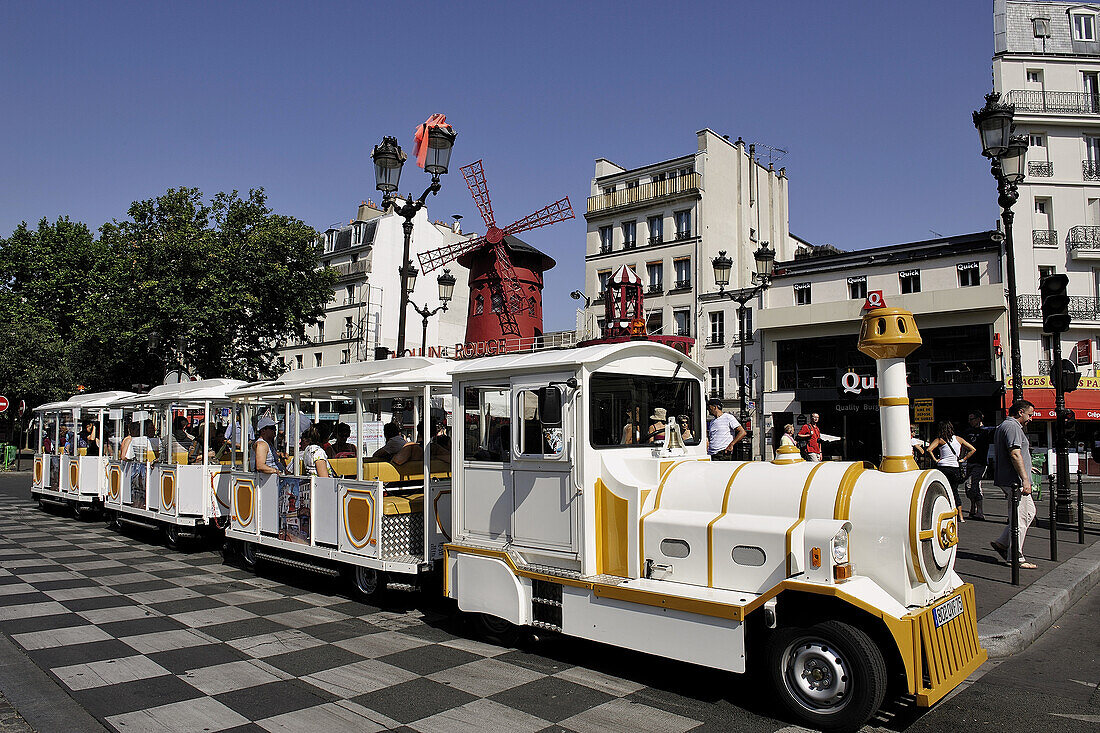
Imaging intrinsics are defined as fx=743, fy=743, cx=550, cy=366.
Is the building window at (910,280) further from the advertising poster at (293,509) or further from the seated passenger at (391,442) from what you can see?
the advertising poster at (293,509)

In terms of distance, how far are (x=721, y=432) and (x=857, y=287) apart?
27.3m

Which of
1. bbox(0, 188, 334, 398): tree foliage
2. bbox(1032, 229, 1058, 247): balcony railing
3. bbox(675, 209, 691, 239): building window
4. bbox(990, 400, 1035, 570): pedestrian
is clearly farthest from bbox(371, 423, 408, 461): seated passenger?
bbox(675, 209, 691, 239): building window

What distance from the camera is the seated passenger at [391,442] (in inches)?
362

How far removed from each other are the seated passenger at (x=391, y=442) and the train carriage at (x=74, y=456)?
27.4ft

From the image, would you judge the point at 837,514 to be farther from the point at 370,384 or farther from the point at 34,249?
the point at 34,249

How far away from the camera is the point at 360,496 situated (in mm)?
8109

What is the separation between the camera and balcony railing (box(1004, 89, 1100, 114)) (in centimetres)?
3341

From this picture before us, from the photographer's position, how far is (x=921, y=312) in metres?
31.0

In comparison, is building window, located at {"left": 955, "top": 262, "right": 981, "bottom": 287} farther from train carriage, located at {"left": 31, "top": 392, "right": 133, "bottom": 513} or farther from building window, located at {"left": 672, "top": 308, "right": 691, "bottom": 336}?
train carriage, located at {"left": 31, "top": 392, "right": 133, "bottom": 513}

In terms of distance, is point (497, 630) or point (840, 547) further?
point (497, 630)

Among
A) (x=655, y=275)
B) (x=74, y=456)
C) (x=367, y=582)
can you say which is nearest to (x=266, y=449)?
(x=367, y=582)

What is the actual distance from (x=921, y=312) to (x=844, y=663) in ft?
98.6

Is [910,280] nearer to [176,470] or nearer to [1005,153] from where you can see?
[1005,153]

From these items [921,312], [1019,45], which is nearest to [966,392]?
[921,312]
